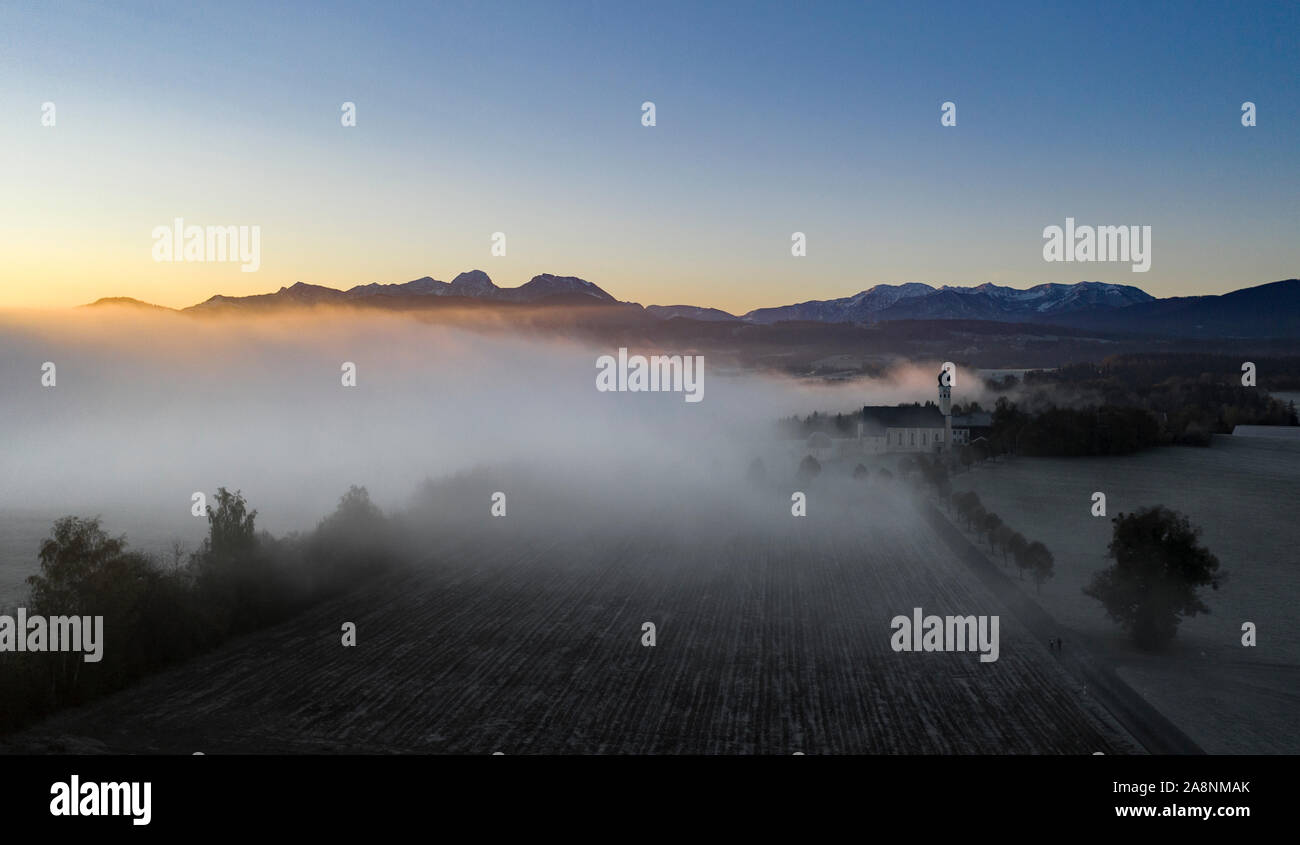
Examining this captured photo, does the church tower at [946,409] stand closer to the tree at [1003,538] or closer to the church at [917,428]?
the church at [917,428]

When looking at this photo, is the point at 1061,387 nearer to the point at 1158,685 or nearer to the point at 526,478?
the point at 526,478

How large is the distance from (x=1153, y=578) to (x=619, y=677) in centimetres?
2138

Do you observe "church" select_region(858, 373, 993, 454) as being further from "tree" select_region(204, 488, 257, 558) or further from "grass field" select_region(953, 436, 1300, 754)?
"tree" select_region(204, 488, 257, 558)

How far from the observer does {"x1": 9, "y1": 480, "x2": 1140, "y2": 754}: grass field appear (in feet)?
86.6

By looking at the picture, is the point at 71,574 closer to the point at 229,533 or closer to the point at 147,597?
the point at 147,597

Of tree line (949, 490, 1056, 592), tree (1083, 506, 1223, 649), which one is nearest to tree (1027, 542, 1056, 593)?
tree line (949, 490, 1056, 592)

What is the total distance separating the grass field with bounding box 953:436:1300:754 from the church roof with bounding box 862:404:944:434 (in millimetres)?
13170

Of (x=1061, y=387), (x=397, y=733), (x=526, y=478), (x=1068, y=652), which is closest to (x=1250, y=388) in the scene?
(x=1061, y=387)

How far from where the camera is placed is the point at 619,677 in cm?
3178

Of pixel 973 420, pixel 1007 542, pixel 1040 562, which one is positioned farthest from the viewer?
pixel 973 420

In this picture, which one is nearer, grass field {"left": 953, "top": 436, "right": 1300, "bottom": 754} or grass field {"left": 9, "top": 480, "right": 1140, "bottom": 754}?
grass field {"left": 9, "top": 480, "right": 1140, "bottom": 754}

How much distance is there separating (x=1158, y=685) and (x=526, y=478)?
66.5 m

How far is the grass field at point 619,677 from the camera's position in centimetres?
2641

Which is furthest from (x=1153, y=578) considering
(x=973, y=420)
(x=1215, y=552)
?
(x=973, y=420)
